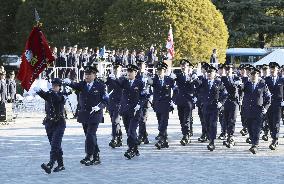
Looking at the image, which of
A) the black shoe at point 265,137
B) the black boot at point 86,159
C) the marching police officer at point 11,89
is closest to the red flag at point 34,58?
the black boot at point 86,159

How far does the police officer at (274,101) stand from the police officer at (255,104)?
0.91 m

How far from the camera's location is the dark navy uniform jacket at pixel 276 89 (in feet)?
51.1

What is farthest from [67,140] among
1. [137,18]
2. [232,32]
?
[232,32]

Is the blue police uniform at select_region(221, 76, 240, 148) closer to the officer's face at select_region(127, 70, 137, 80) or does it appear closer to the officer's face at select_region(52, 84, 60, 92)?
the officer's face at select_region(127, 70, 137, 80)

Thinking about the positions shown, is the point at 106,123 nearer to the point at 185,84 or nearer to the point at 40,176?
the point at 185,84

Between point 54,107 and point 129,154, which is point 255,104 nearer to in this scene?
point 129,154

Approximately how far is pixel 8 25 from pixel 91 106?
1323 inches

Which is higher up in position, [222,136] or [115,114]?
[115,114]

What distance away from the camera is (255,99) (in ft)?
48.1

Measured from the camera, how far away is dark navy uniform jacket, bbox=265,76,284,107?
51.1ft

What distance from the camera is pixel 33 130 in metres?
20.4

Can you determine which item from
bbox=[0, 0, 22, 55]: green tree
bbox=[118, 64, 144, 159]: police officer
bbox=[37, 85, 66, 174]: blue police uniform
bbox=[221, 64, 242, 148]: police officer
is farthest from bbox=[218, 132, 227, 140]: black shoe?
bbox=[0, 0, 22, 55]: green tree

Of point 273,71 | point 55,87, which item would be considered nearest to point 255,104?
point 273,71

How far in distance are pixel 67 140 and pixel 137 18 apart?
22799mm
